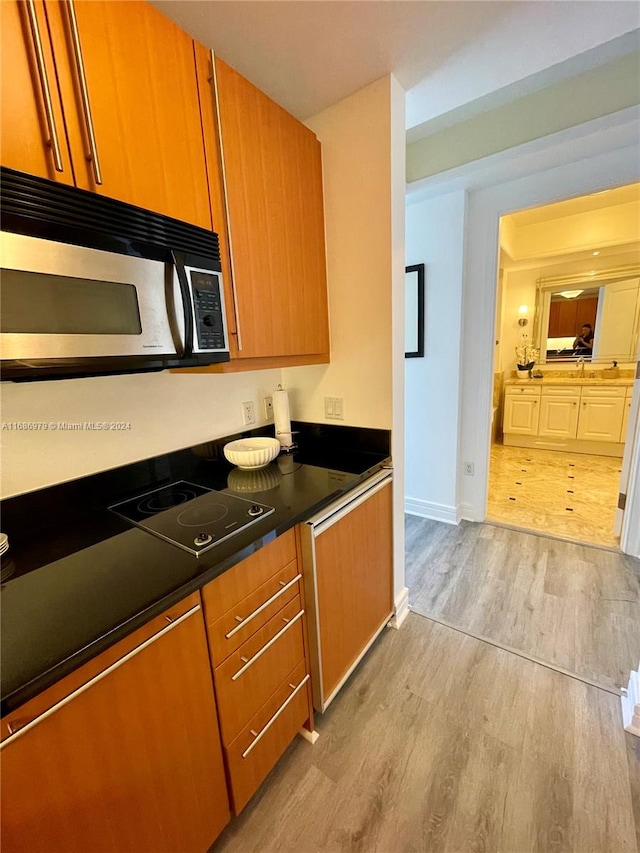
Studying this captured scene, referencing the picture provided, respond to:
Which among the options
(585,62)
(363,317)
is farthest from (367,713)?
(585,62)

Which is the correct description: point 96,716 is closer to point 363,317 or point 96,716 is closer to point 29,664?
point 29,664

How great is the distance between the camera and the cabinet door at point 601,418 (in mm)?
3854

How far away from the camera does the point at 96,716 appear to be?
2.13 feet

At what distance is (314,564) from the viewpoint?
114 centimetres

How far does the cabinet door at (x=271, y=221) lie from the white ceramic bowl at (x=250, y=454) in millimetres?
401

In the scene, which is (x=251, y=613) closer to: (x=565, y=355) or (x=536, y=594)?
(x=536, y=594)

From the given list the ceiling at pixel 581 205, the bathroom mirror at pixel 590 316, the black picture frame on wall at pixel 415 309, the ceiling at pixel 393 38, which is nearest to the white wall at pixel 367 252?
the ceiling at pixel 393 38

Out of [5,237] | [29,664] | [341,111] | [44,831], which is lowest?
[44,831]

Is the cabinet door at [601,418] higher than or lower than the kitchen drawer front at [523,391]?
lower

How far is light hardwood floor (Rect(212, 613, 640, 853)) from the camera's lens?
1.02 metres

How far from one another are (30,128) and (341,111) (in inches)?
46.9

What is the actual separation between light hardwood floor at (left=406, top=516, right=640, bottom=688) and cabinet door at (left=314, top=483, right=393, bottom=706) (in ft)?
1.64

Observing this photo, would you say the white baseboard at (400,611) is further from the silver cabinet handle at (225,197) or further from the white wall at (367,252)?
the silver cabinet handle at (225,197)

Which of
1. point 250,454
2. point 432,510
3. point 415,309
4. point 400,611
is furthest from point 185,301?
point 432,510
